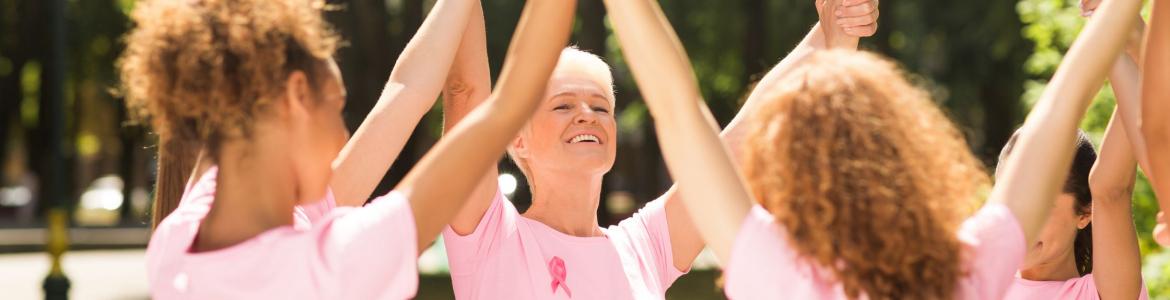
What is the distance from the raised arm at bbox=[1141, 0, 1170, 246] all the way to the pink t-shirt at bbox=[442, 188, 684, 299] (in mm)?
1223

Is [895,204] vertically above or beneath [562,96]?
above

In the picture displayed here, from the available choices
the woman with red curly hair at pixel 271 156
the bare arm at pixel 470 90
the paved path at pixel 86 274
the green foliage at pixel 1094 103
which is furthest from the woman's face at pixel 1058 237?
the paved path at pixel 86 274

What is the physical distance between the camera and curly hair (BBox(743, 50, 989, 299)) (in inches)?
98.3

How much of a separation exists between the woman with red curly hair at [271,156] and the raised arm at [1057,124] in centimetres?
85

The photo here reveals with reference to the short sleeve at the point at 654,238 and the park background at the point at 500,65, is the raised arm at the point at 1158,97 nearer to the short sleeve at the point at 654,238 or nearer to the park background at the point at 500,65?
the short sleeve at the point at 654,238

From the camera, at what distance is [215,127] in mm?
2609

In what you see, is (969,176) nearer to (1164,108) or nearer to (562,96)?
(1164,108)

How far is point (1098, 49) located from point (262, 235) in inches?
58.3

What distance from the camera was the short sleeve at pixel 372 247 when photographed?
248 cm

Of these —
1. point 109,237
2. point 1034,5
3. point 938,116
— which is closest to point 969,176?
point 938,116

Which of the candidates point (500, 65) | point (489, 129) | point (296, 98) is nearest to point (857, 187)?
point (489, 129)

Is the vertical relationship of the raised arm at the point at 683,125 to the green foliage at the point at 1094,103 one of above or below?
above

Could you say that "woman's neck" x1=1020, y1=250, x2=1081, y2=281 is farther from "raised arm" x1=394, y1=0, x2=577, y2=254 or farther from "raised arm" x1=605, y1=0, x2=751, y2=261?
"raised arm" x1=394, y1=0, x2=577, y2=254

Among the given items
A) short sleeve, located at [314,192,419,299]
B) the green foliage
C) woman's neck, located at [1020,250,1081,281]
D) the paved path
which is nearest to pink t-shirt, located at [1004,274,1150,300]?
woman's neck, located at [1020,250,1081,281]
